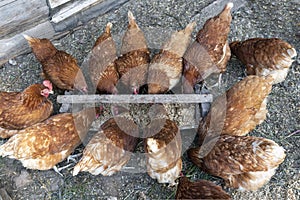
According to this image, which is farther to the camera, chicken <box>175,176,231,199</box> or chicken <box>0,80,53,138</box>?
chicken <box>0,80,53,138</box>

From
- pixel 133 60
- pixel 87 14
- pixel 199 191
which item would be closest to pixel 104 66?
pixel 133 60

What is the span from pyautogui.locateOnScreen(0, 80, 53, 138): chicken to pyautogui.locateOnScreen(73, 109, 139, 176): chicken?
0.53 m

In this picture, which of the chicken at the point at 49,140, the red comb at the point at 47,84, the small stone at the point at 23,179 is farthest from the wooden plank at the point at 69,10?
the small stone at the point at 23,179

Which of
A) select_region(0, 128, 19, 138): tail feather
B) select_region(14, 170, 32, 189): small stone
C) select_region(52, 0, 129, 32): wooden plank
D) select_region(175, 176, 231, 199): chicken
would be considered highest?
select_region(52, 0, 129, 32): wooden plank

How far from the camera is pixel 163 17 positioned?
13.2 feet

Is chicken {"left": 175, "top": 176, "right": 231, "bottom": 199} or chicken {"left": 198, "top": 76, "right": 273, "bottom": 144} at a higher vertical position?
chicken {"left": 198, "top": 76, "right": 273, "bottom": 144}

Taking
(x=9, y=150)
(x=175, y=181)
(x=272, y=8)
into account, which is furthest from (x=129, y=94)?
(x=272, y=8)

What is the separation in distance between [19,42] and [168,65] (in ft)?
4.73

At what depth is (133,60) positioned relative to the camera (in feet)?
11.0

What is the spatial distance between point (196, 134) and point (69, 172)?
1086 mm

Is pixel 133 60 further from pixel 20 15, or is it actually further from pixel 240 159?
pixel 240 159

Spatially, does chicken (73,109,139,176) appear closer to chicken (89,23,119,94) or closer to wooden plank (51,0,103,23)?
chicken (89,23,119,94)

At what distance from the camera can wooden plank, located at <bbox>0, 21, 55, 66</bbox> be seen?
361cm

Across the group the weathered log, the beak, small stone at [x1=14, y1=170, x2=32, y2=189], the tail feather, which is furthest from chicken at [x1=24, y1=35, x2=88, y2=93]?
small stone at [x1=14, y1=170, x2=32, y2=189]
